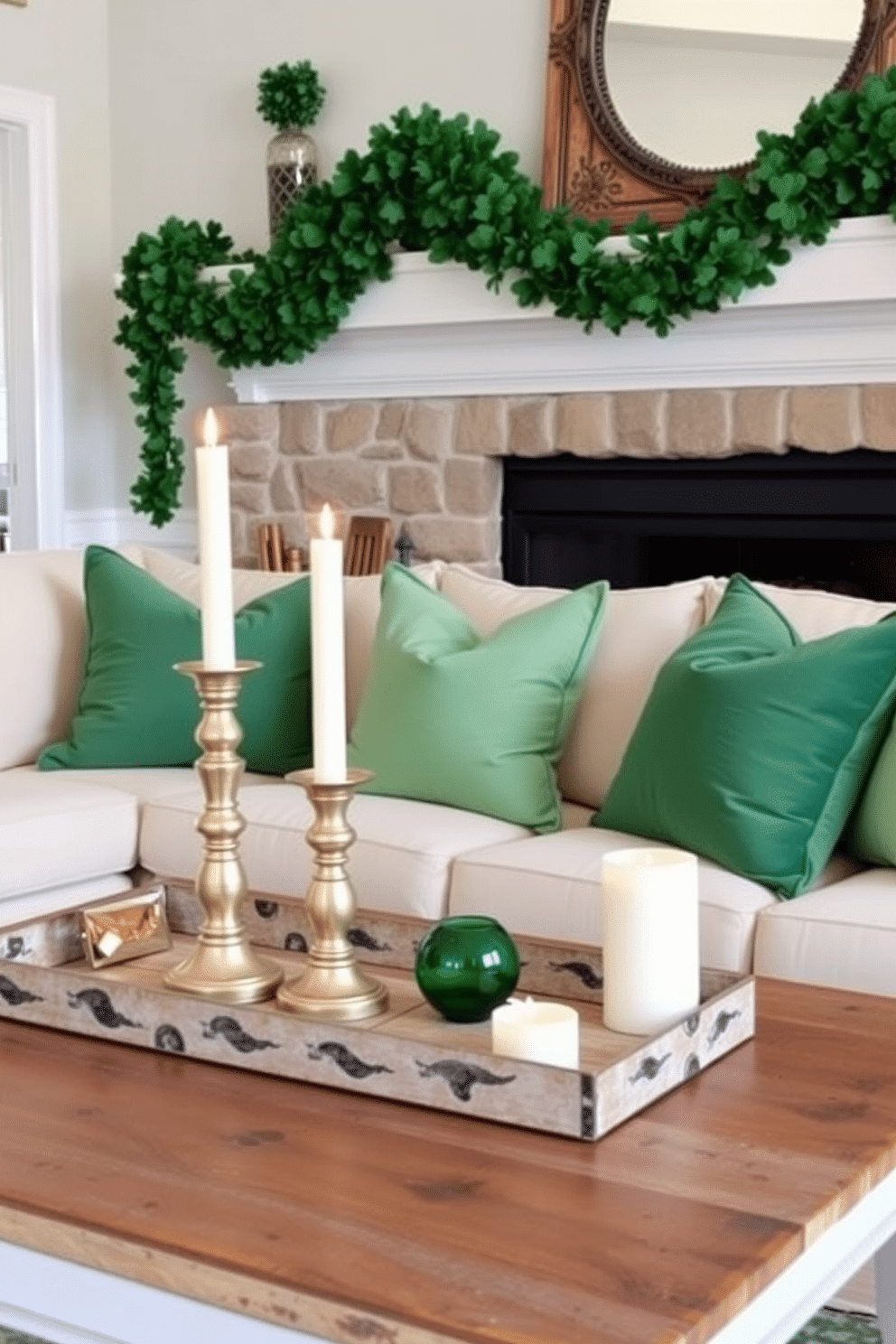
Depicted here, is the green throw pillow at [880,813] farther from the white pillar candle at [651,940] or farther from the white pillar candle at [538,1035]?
the white pillar candle at [538,1035]

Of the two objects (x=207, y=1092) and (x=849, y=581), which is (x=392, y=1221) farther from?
(x=849, y=581)

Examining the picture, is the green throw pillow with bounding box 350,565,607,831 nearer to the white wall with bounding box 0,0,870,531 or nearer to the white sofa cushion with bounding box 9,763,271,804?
the white sofa cushion with bounding box 9,763,271,804

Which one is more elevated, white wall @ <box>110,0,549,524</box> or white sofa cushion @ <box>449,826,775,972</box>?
white wall @ <box>110,0,549,524</box>

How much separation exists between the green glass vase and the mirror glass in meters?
3.10

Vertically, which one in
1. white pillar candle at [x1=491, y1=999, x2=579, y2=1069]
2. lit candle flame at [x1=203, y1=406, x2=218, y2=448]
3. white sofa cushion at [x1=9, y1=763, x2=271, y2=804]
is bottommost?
white sofa cushion at [x1=9, y1=763, x2=271, y2=804]

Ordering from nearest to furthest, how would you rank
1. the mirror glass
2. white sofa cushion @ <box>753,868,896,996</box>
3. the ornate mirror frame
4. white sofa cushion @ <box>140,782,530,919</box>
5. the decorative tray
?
the decorative tray → white sofa cushion @ <box>753,868,896,996</box> → white sofa cushion @ <box>140,782,530,919</box> → the mirror glass → the ornate mirror frame

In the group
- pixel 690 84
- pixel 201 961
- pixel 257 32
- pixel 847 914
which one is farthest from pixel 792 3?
pixel 201 961

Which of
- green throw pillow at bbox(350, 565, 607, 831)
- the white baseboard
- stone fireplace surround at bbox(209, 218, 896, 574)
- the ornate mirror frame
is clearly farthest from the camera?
the white baseboard

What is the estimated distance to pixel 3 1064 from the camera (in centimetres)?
181

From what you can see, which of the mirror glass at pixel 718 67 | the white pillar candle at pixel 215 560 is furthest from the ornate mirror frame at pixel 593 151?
the white pillar candle at pixel 215 560

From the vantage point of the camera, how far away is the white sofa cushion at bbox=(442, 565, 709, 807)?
10.4 feet

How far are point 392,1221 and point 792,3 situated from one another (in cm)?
371

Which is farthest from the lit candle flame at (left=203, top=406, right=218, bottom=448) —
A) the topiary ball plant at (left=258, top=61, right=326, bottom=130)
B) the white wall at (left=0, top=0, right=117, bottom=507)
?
the white wall at (left=0, top=0, right=117, bottom=507)

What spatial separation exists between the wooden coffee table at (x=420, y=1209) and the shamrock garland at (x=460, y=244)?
9.06 feet
